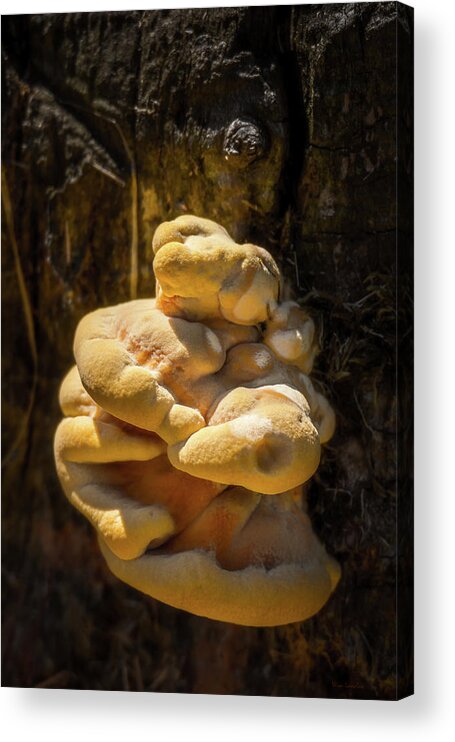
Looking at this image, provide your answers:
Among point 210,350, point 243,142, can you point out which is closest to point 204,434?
point 210,350

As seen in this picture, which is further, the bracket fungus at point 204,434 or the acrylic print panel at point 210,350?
the acrylic print panel at point 210,350

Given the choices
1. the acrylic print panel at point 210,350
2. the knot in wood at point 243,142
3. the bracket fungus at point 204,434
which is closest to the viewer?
the bracket fungus at point 204,434

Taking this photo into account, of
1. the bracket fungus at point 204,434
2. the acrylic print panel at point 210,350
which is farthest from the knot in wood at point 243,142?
the bracket fungus at point 204,434

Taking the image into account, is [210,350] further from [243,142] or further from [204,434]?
[243,142]

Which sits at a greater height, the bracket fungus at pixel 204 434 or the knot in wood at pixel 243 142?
the knot in wood at pixel 243 142

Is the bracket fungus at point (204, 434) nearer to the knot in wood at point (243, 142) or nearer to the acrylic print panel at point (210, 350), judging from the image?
the acrylic print panel at point (210, 350)

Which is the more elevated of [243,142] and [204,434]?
[243,142]

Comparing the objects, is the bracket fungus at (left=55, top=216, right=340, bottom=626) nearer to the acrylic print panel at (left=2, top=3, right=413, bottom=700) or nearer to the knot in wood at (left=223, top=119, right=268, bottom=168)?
the acrylic print panel at (left=2, top=3, right=413, bottom=700)

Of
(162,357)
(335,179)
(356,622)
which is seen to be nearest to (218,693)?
(356,622)
